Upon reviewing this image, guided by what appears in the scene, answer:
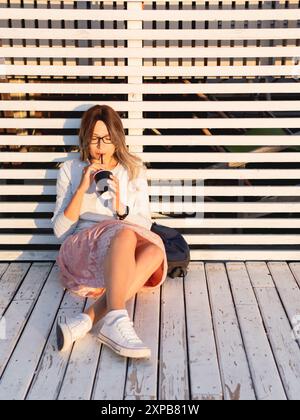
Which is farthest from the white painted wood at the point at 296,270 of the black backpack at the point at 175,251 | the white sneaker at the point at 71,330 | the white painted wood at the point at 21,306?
the white painted wood at the point at 21,306

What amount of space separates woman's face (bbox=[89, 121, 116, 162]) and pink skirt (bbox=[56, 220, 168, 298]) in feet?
1.47

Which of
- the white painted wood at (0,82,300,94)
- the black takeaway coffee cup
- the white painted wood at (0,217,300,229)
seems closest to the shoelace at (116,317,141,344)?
the black takeaway coffee cup

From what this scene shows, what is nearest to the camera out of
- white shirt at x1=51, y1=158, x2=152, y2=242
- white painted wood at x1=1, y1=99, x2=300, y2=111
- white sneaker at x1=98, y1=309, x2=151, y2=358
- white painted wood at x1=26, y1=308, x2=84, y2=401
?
white painted wood at x1=26, y1=308, x2=84, y2=401

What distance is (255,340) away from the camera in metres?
3.01

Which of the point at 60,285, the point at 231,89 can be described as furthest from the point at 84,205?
the point at 231,89

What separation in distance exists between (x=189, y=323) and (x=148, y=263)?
0.41 metres

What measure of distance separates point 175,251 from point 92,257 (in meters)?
0.62

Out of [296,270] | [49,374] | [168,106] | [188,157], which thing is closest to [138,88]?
[168,106]

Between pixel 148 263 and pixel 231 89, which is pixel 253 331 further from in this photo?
pixel 231 89

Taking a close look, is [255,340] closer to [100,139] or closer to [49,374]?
[49,374]

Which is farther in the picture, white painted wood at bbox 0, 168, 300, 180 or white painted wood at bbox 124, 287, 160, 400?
white painted wood at bbox 0, 168, 300, 180

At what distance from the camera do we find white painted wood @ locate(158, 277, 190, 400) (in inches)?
101

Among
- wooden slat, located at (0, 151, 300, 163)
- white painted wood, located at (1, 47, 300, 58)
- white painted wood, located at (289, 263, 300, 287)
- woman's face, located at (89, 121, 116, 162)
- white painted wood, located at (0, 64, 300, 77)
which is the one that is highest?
white painted wood, located at (1, 47, 300, 58)

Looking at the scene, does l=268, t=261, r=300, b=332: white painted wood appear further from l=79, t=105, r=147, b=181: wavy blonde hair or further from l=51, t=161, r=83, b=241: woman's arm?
l=51, t=161, r=83, b=241: woman's arm
